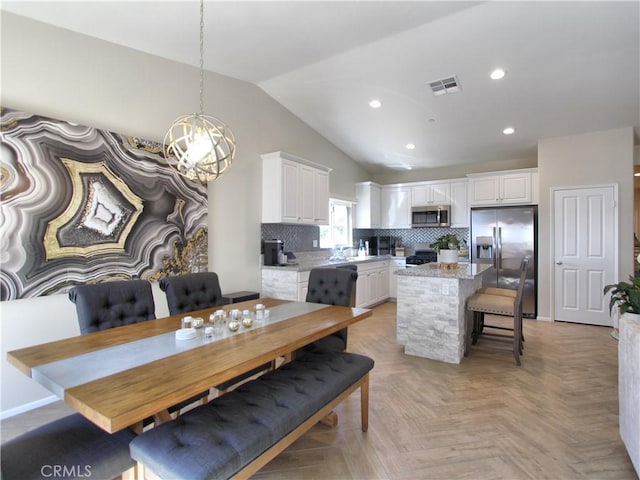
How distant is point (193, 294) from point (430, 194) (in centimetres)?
509

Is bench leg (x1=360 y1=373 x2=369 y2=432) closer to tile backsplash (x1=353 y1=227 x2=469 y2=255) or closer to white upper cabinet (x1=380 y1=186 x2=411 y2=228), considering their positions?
tile backsplash (x1=353 y1=227 x2=469 y2=255)

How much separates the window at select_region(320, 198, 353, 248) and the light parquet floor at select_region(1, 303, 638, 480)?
301 centimetres

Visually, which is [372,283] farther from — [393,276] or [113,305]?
[113,305]

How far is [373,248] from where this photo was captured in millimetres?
7254

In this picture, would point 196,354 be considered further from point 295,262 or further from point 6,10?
point 295,262

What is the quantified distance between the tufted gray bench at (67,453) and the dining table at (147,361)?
0.23m

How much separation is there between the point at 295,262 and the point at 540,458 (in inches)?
140

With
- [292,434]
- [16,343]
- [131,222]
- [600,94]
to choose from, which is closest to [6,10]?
[131,222]

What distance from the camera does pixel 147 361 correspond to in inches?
59.1

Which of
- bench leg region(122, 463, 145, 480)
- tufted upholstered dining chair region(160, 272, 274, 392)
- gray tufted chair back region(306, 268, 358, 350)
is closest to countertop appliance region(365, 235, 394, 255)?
gray tufted chair back region(306, 268, 358, 350)

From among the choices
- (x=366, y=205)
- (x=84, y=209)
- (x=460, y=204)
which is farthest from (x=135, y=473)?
(x=460, y=204)

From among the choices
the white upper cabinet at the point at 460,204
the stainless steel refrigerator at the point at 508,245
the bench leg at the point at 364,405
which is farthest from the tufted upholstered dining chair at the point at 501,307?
the white upper cabinet at the point at 460,204

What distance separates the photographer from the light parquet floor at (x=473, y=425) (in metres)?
1.90

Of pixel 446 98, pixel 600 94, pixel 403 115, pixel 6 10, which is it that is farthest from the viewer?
pixel 403 115
